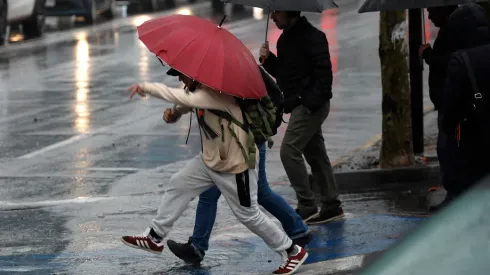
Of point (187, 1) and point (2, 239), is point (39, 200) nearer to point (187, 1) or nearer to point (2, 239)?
point (2, 239)

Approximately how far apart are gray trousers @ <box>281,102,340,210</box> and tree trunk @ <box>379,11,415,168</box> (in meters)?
1.94

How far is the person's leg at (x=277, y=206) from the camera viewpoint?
762 cm

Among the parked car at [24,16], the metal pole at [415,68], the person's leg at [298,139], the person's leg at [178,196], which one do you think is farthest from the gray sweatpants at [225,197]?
the parked car at [24,16]

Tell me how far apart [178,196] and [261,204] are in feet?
2.32

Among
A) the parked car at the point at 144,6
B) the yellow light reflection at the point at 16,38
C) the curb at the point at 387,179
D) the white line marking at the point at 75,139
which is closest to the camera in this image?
the curb at the point at 387,179

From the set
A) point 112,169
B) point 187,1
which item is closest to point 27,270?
point 112,169

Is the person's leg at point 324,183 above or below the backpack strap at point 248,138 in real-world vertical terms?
below

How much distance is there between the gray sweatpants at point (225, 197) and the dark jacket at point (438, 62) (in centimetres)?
197

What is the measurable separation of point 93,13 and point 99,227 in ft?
80.5

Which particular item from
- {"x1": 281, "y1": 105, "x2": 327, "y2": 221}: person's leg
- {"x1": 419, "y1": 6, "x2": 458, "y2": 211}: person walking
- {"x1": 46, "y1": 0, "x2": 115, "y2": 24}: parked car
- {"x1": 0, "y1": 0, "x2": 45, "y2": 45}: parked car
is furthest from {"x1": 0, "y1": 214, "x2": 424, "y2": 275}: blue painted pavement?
{"x1": 46, "y1": 0, "x2": 115, "y2": 24}: parked car

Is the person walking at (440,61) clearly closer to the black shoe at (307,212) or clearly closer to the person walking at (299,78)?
the person walking at (299,78)

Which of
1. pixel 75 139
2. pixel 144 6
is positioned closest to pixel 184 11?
pixel 144 6

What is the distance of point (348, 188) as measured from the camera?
1023 centimetres

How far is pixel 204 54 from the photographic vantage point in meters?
6.81
